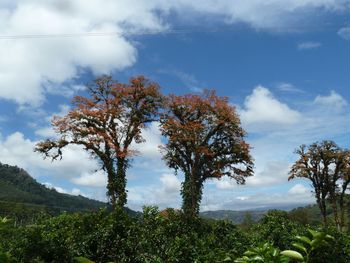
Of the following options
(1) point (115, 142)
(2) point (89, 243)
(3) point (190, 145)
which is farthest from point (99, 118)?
(2) point (89, 243)

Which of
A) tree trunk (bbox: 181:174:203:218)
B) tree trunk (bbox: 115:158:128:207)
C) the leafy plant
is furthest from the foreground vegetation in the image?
tree trunk (bbox: 181:174:203:218)

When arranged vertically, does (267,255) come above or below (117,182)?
below

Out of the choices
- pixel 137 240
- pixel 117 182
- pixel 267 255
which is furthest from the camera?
pixel 117 182

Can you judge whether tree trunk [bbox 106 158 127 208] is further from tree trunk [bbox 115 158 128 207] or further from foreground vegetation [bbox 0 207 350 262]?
foreground vegetation [bbox 0 207 350 262]

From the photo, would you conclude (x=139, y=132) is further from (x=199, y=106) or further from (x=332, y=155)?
(x=332, y=155)

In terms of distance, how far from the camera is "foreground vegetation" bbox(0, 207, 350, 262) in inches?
399

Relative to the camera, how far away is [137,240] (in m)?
10.4

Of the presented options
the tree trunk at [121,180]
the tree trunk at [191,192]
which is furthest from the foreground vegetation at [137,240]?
the tree trunk at [191,192]

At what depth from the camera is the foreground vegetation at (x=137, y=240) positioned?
10141 mm

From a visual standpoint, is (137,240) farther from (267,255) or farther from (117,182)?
(117,182)

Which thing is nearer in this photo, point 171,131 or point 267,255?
point 267,255

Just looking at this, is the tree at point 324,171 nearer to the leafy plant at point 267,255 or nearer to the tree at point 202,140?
the tree at point 202,140

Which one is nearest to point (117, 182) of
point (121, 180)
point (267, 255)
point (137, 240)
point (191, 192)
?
point (121, 180)

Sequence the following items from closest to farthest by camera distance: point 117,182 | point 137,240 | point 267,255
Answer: point 267,255
point 137,240
point 117,182
